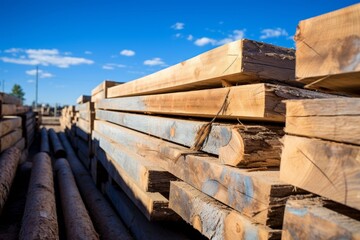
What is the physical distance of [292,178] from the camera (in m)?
1.35

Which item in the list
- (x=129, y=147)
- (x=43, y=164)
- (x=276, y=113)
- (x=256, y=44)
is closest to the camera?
(x=276, y=113)

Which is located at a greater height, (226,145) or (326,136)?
(326,136)

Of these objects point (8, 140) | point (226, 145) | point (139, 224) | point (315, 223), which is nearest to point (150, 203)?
point (139, 224)

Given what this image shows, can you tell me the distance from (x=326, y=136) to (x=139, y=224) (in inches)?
96.8

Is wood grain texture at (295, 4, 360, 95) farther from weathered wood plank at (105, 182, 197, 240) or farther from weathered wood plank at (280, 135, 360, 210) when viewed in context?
weathered wood plank at (105, 182, 197, 240)

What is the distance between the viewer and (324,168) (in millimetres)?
1188

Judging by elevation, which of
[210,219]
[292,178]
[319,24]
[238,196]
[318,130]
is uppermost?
[319,24]

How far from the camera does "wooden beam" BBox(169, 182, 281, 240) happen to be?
1525 millimetres

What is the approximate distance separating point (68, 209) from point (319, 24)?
364cm

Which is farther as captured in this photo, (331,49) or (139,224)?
(139,224)

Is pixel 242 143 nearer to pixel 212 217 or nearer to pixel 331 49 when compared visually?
pixel 212 217

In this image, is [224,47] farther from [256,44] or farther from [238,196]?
[238,196]

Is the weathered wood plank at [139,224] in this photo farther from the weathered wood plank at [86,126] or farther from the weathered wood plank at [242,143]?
the weathered wood plank at [86,126]

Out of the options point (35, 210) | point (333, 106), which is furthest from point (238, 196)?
point (35, 210)
